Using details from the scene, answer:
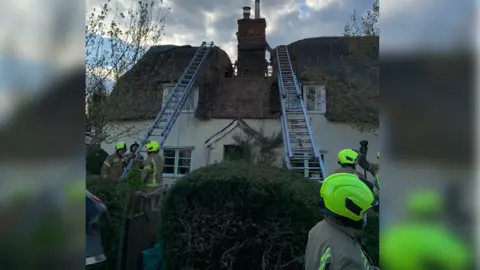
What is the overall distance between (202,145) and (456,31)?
51.6ft

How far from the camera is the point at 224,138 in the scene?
53.1 feet

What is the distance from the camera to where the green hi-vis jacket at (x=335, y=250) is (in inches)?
71.5

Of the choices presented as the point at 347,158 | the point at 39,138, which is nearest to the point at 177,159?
the point at 347,158

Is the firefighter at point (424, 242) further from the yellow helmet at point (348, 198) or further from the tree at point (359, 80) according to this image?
the tree at point (359, 80)

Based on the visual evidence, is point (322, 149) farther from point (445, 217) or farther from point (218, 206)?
point (445, 217)

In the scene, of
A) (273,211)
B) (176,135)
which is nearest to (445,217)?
(273,211)

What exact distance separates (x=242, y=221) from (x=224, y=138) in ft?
40.9

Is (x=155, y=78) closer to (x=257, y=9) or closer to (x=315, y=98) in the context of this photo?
(x=315, y=98)

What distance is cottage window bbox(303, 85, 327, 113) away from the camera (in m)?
16.0

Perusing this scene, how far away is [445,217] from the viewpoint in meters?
0.94

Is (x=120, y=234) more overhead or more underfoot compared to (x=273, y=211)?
more underfoot

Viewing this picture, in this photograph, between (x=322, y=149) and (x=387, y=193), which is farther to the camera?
(x=322, y=149)

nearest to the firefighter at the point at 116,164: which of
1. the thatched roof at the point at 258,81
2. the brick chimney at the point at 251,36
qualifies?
the thatched roof at the point at 258,81

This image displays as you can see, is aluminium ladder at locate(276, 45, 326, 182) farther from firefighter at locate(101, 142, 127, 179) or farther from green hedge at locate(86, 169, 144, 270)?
green hedge at locate(86, 169, 144, 270)
